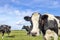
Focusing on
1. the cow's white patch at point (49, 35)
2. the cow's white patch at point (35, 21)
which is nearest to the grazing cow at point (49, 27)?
the cow's white patch at point (49, 35)

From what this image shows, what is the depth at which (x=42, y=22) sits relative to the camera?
16719 mm

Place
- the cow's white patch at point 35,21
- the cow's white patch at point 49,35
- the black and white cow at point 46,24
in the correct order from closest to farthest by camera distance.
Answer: the cow's white patch at point 35,21 < the black and white cow at point 46,24 < the cow's white patch at point 49,35

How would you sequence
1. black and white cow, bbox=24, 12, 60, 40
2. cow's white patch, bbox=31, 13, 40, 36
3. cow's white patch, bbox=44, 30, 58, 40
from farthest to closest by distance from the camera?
cow's white patch, bbox=44, 30, 58, 40 → black and white cow, bbox=24, 12, 60, 40 → cow's white patch, bbox=31, 13, 40, 36

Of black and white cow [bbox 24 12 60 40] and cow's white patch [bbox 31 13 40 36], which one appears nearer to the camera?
cow's white patch [bbox 31 13 40 36]

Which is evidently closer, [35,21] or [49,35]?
[35,21]

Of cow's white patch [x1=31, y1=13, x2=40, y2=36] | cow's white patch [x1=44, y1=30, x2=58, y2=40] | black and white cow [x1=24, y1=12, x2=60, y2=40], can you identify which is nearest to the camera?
cow's white patch [x1=31, y1=13, x2=40, y2=36]

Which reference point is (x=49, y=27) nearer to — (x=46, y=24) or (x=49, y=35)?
(x=46, y=24)

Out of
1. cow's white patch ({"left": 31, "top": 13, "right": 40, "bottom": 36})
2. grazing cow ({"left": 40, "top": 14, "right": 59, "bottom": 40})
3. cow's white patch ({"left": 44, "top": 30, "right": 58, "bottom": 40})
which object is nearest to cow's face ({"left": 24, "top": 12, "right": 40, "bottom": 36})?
cow's white patch ({"left": 31, "top": 13, "right": 40, "bottom": 36})

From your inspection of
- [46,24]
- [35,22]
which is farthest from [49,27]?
[35,22]

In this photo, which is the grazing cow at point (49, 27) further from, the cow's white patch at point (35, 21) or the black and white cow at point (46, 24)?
the cow's white patch at point (35, 21)

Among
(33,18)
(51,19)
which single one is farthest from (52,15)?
(33,18)

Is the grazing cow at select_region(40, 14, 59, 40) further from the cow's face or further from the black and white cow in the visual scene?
the cow's face

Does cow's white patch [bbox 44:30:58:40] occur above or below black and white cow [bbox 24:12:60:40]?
below

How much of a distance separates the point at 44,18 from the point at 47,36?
1374mm
